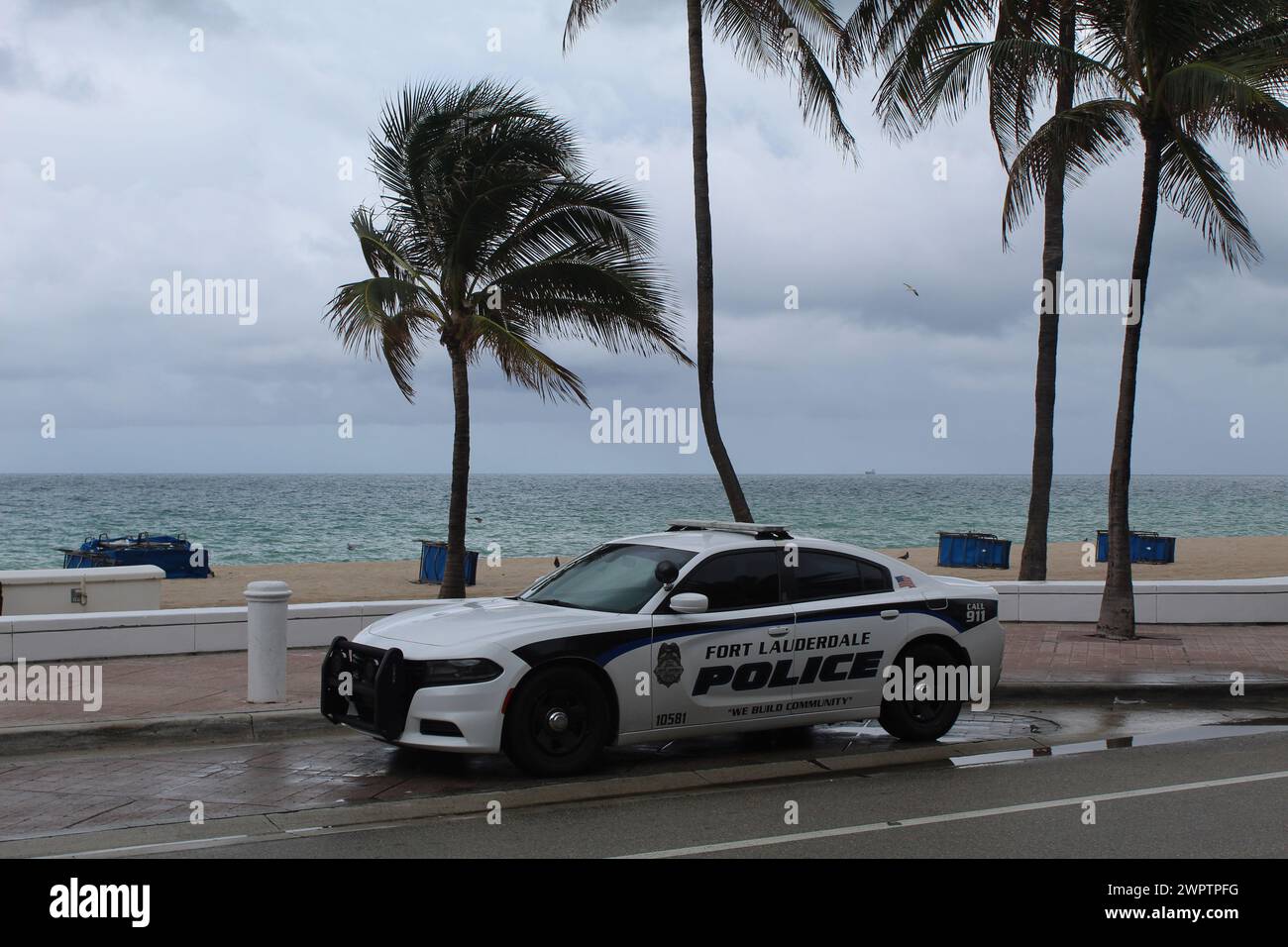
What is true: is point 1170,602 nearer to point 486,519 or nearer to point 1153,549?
point 1153,549

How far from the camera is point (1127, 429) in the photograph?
15.1 metres

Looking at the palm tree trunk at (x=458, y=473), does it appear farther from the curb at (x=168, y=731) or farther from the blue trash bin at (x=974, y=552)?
the blue trash bin at (x=974, y=552)

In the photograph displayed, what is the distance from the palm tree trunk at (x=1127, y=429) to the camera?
14672 mm

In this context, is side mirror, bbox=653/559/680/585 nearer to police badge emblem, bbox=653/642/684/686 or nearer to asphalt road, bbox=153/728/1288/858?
police badge emblem, bbox=653/642/684/686

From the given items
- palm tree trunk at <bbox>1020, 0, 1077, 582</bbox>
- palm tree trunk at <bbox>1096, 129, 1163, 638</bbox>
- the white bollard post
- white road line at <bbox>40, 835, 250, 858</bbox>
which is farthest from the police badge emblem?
palm tree trunk at <bbox>1020, 0, 1077, 582</bbox>

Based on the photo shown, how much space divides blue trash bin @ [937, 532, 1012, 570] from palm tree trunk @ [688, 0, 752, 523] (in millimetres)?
21345

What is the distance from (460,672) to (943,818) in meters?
2.99

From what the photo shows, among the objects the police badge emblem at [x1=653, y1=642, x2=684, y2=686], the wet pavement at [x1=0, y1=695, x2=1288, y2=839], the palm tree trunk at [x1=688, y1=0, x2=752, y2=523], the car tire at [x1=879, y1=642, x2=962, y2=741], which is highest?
the palm tree trunk at [x1=688, y1=0, x2=752, y2=523]

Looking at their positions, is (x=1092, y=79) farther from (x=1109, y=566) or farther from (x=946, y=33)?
(x=1109, y=566)

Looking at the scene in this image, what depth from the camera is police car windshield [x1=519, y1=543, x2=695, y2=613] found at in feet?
Result: 28.5

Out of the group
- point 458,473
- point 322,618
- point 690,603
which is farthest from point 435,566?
point 690,603

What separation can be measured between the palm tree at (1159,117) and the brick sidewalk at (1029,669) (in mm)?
925

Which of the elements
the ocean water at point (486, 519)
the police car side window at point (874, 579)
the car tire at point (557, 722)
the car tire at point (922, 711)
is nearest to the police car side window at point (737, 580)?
the police car side window at point (874, 579)

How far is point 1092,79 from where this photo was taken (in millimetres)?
14711
